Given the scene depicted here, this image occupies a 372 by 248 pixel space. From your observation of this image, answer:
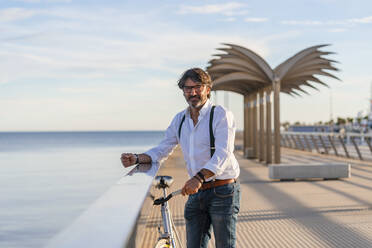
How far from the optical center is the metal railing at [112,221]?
4.84 feet

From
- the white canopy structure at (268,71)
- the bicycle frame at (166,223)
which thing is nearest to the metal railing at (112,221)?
the bicycle frame at (166,223)

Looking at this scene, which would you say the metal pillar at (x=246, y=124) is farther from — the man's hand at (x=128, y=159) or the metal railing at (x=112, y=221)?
the metal railing at (x=112, y=221)

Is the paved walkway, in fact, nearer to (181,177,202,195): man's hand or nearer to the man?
the man

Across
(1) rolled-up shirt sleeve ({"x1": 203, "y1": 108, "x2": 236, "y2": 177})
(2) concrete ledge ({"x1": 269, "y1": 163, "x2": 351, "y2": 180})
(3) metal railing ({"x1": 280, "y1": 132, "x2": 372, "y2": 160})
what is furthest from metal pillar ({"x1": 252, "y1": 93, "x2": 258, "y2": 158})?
(1) rolled-up shirt sleeve ({"x1": 203, "y1": 108, "x2": 236, "y2": 177})

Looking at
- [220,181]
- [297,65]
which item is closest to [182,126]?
[220,181]

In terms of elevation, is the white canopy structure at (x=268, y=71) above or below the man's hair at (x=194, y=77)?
above

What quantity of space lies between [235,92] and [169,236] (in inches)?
733

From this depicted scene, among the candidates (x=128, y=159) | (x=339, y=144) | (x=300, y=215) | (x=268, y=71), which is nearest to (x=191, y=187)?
(x=128, y=159)

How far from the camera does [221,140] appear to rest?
266cm

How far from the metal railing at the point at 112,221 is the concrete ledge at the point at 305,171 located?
9.25 m

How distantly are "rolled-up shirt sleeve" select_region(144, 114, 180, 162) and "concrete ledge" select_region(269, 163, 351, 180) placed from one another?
8.67 meters

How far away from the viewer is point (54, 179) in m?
23.0

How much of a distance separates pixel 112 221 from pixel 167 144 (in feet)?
4.74

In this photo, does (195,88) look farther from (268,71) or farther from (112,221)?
(268,71)
